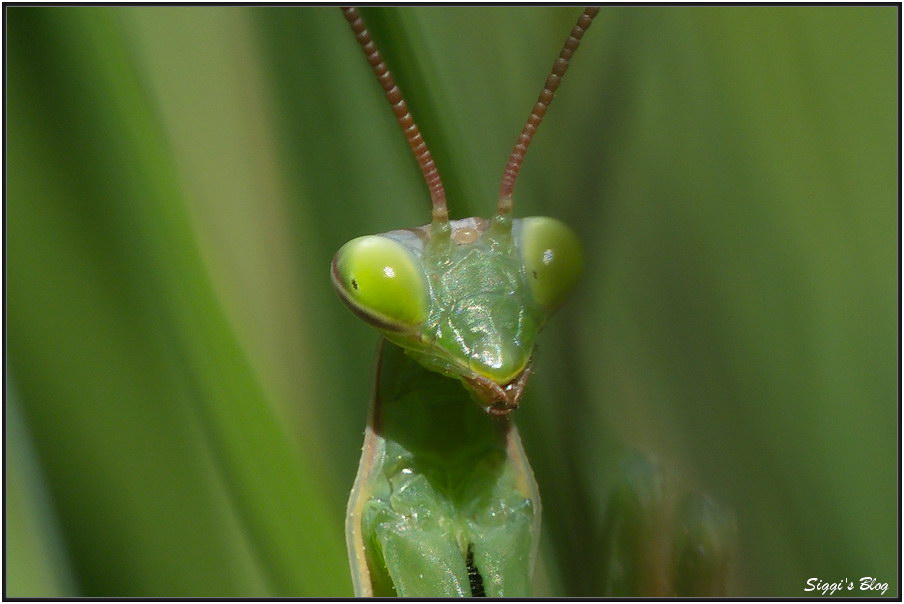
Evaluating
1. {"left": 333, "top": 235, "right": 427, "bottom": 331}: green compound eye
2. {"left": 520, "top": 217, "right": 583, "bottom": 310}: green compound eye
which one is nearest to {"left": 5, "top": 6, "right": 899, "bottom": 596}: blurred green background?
{"left": 520, "top": 217, "right": 583, "bottom": 310}: green compound eye

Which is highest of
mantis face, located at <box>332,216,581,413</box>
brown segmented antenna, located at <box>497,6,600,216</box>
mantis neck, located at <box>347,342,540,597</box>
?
brown segmented antenna, located at <box>497,6,600,216</box>

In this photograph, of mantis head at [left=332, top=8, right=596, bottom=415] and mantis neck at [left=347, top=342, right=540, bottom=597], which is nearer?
mantis head at [left=332, top=8, right=596, bottom=415]

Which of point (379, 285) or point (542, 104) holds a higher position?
point (542, 104)

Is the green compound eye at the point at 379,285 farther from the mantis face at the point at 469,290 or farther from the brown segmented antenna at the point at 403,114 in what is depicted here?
the brown segmented antenna at the point at 403,114

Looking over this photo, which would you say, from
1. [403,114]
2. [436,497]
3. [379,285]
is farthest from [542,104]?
[436,497]

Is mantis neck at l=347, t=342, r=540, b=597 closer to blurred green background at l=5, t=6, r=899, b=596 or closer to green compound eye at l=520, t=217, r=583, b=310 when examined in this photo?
blurred green background at l=5, t=6, r=899, b=596

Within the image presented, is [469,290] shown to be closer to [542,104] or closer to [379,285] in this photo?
[379,285]

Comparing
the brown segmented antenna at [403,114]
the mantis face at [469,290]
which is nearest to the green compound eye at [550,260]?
A: the mantis face at [469,290]
